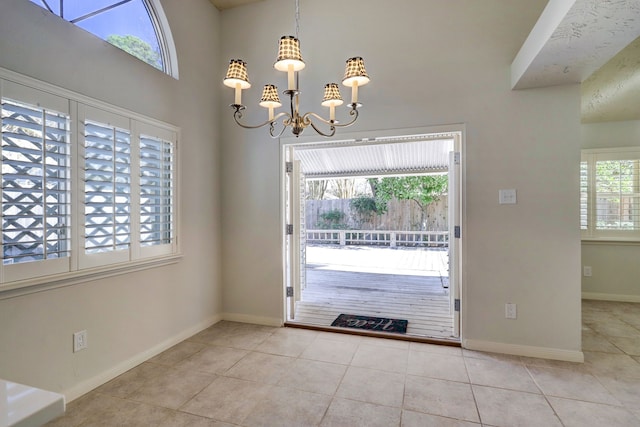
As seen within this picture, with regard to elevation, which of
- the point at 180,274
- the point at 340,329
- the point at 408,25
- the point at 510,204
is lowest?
the point at 340,329

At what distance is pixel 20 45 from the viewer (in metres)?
1.73

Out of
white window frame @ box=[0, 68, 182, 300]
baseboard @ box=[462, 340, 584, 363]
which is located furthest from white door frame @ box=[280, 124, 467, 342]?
white window frame @ box=[0, 68, 182, 300]

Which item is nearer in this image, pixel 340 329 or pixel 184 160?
pixel 184 160

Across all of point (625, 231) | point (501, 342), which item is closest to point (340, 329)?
point (501, 342)

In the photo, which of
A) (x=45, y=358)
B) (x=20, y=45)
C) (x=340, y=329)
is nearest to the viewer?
(x=20, y=45)

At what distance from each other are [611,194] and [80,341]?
610 centimetres

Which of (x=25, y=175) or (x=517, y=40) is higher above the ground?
(x=517, y=40)

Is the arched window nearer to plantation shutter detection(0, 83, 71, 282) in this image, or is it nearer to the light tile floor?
plantation shutter detection(0, 83, 71, 282)

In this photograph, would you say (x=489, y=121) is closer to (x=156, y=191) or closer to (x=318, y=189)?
(x=156, y=191)

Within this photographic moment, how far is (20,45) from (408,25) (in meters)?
2.83

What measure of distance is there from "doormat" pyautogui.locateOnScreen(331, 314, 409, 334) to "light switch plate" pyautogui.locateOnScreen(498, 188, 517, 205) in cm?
153

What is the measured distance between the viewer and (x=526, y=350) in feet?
8.43

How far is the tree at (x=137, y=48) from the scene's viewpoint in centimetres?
238

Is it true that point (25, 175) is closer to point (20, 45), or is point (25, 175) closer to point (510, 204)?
point (20, 45)
